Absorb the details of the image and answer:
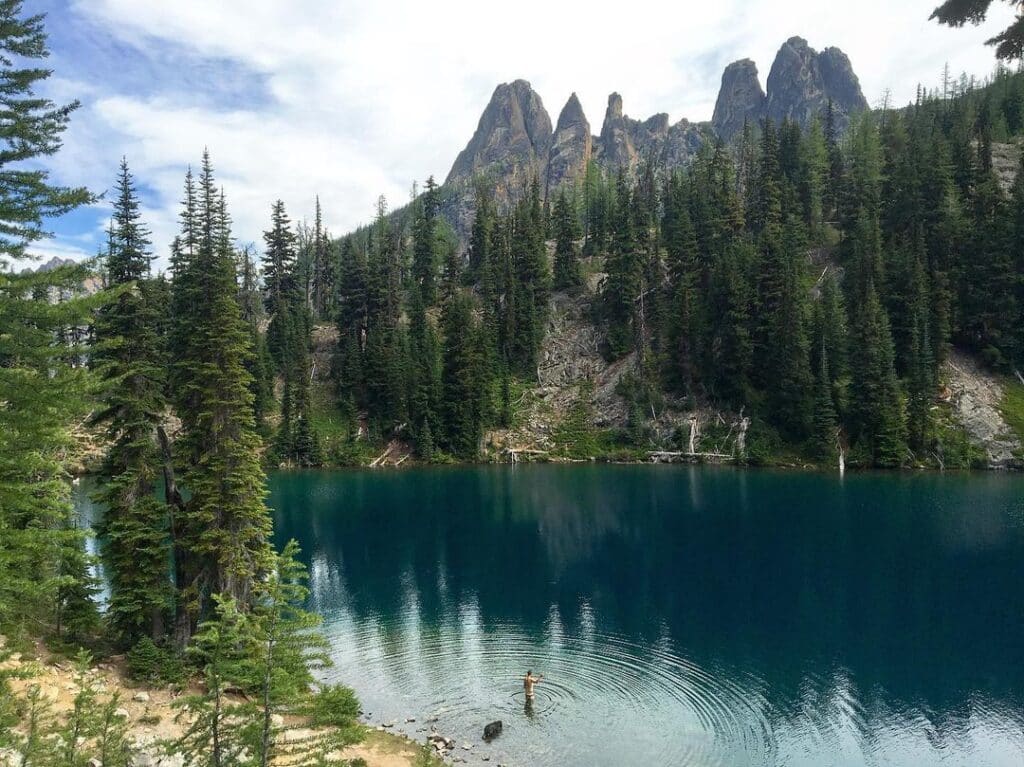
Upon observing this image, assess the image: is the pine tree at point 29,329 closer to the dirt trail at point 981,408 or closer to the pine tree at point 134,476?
the pine tree at point 134,476

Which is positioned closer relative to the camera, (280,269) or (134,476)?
(134,476)

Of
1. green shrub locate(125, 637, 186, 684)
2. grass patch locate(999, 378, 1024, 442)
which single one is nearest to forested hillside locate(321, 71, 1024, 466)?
grass patch locate(999, 378, 1024, 442)

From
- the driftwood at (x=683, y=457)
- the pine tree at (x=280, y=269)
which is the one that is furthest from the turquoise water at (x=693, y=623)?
the pine tree at (x=280, y=269)

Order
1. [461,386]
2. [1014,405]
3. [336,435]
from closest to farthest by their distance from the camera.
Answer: [1014,405], [461,386], [336,435]

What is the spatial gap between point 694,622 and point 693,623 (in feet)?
0.59

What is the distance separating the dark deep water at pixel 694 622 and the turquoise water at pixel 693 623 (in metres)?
0.13

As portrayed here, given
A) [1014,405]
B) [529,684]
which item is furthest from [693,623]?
[1014,405]

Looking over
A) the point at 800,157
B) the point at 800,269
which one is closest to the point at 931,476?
the point at 800,269

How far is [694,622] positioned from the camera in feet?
113

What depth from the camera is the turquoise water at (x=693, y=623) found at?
23.9m

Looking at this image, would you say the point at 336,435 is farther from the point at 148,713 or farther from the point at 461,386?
the point at 148,713

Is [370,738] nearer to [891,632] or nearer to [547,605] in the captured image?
[547,605]

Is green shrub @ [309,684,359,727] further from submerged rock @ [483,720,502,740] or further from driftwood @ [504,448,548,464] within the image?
driftwood @ [504,448,548,464]

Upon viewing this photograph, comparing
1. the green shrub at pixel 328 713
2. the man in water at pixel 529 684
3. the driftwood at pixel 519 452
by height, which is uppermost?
the driftwood at pixel 519 452
